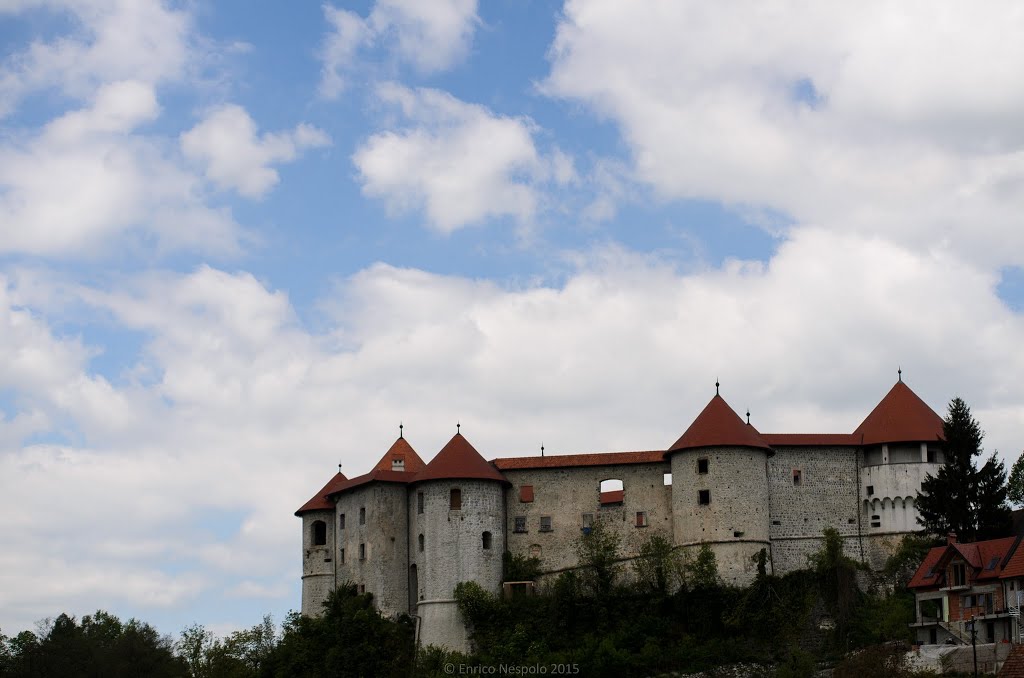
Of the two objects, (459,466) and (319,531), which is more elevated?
(459,466)

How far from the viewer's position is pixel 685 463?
69688mm

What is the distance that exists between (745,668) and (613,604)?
756 cm

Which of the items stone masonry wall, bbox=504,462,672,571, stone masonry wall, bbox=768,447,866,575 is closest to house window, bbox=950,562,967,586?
stone masonry wall, bbox=768,447,866,575

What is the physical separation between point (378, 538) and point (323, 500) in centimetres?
761

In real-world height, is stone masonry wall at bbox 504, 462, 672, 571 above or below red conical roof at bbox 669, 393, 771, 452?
below

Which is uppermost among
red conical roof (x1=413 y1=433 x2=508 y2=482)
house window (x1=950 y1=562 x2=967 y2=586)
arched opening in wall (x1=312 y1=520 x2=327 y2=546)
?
red conical roof (x1=413 y1=433 x2=508 y2=482)

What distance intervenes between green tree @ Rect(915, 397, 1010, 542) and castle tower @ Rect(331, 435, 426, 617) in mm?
26465

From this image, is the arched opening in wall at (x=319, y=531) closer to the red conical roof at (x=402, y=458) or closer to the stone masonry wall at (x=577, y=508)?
the red conical roof at (x=402, y=458)

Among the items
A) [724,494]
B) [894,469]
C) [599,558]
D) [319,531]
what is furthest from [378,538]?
[894,469]

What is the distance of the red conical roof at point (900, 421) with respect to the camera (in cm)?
7031

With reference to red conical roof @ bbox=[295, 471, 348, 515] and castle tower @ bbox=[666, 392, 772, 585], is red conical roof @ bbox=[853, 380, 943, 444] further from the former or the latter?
red conical roof @ bbox=[295, 471, 348, 515]

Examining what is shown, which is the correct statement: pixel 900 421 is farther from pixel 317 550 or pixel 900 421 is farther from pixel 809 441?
pixel 317 550

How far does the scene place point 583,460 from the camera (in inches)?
2864

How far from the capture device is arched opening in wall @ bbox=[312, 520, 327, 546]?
78812 millimetres
